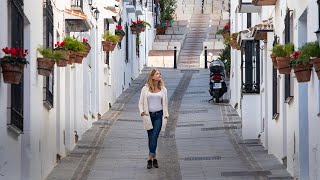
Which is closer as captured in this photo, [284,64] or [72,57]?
→ [284,64]

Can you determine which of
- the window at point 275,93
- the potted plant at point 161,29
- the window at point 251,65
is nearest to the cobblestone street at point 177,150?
the window at point 275,93

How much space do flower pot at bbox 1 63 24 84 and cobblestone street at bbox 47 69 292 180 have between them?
490cm

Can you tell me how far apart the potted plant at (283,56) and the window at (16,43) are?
3834mm

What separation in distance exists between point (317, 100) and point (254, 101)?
9.93m

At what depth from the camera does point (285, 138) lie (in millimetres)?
18719

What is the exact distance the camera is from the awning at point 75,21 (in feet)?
70.6

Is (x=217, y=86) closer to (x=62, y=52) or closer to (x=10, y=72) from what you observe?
(x=62, y=52)

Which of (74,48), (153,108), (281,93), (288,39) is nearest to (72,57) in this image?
(74,48)

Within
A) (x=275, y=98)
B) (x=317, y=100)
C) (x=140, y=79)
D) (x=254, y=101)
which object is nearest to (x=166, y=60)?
(x=140, y=79)

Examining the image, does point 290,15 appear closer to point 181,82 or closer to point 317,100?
point 317,100

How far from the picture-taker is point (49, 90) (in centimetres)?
1872

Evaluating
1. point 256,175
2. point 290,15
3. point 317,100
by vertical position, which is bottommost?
point 256,175

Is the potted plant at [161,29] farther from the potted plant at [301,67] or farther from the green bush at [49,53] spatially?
the potted plant at [301,67]

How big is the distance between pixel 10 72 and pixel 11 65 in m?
0.10
